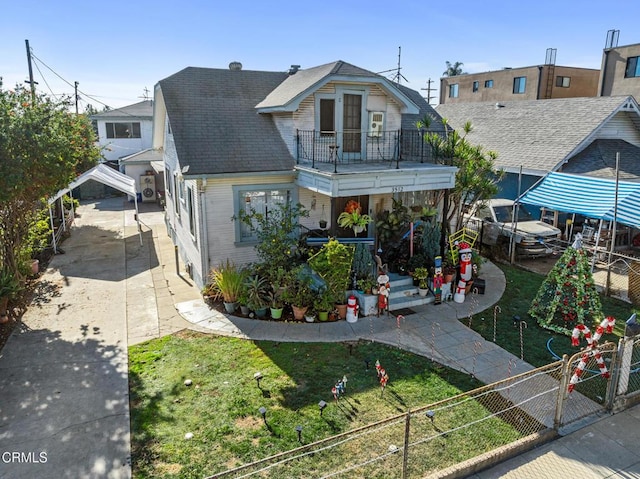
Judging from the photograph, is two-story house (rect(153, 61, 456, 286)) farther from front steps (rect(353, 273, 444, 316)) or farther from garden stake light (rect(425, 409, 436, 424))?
garden stake light (rect(425, 409, 436, 424))

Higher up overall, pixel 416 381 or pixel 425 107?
pixel 425 107

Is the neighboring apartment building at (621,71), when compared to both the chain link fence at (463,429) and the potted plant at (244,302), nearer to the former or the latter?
the chain link fence at (463,429)

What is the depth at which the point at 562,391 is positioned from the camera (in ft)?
21.6

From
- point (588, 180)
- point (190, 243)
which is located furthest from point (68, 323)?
point (588, 180)

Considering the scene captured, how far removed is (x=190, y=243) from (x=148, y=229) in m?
9.34

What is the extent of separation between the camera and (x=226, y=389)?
26.3 feet

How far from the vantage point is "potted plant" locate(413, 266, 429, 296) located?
1194 cm

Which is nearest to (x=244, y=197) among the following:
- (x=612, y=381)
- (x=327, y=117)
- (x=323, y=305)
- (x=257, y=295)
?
(x=257, y=295)

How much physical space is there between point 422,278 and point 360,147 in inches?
189

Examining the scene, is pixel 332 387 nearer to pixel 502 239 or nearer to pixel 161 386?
pixel 161 386

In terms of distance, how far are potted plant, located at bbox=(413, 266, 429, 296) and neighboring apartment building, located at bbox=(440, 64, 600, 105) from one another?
3192 centimetres

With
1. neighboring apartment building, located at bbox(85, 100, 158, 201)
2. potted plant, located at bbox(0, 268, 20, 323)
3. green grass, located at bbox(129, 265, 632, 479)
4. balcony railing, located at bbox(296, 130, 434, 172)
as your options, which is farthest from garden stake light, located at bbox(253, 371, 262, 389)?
neighboring apartment building, located at bbox(85, 100, 158, 201)

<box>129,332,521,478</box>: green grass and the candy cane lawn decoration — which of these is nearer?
<box>129,332,521,478</box>: green grass

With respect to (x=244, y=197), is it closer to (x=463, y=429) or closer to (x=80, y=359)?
(x=80, y=359)
